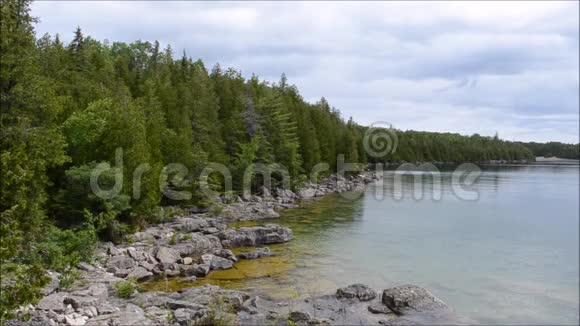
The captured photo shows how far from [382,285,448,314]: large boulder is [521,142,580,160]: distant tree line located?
100 meters

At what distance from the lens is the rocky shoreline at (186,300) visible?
1603 cm

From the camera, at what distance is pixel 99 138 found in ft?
102

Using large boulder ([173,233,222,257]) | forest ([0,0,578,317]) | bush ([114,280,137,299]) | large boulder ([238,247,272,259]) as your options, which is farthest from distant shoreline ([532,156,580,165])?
bush ([114,280,137,299])

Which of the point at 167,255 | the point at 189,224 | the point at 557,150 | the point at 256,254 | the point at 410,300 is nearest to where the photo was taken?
the point at 410,300

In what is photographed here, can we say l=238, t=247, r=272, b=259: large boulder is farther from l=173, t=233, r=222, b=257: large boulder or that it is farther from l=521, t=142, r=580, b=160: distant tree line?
l=521, t=142, r=580, b=160: distant tree line

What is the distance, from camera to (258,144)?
57.4 metres

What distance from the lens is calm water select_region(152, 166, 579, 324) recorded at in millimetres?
13667

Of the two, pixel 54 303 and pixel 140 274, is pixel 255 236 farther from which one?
pixel 54 303

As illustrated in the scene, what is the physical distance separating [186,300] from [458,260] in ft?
48.7

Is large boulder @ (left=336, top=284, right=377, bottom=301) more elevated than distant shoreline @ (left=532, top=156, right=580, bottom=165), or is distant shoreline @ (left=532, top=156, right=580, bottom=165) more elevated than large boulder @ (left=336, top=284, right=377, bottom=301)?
distant shoreline @ (left=532, top=156, right=580, bottom=165)

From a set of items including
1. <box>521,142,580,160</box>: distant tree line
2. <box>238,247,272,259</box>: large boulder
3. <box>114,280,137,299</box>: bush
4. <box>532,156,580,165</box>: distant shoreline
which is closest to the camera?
<box>114,280,137,299</box>: bush

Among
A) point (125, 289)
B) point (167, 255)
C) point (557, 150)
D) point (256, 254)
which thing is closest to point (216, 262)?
point (167, 255)

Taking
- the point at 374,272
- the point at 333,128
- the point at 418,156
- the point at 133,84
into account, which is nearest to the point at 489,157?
the point at 418,156

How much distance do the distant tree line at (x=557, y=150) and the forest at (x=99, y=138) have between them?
54637 millimetres
